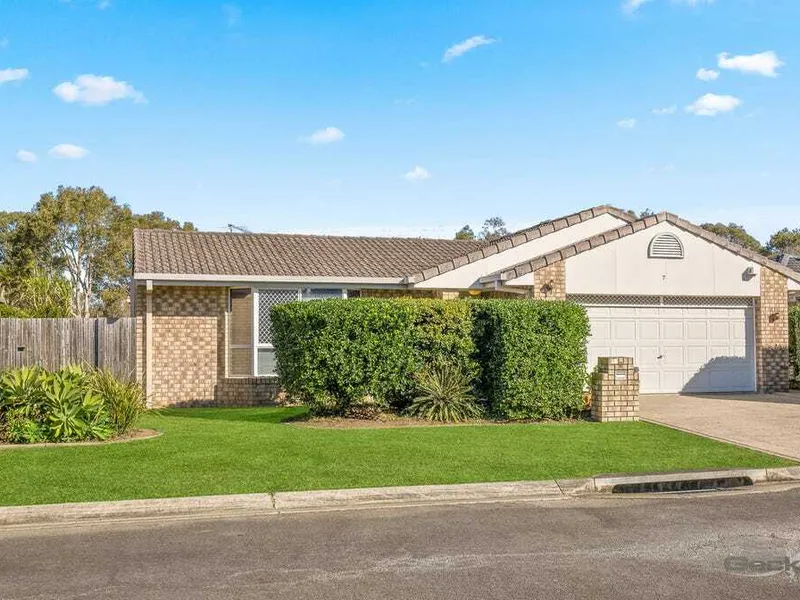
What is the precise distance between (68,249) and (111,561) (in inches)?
1474

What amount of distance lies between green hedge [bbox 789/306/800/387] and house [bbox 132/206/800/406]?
72 centimetres

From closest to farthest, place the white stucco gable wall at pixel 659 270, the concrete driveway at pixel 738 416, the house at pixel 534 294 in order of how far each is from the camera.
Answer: the concrete driveway at pixel 738 416, the house at pixel 534 294, the white stucco gable wall at pixel 659 270

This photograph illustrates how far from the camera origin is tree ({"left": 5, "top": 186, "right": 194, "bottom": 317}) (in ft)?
129

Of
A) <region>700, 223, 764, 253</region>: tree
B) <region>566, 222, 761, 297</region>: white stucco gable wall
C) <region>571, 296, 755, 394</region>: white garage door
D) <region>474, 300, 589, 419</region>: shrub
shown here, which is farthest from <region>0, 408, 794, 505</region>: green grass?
<region>700, 223, 764, 253</region>: tree

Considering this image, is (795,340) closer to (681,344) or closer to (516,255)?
(681,344)

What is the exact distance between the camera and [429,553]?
245 inches

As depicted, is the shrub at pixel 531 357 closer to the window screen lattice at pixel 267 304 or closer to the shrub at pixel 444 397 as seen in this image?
the shrub at pixel 444 397

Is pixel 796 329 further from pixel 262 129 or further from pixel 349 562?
pixel 349 562

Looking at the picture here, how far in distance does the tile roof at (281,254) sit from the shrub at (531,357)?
15.2ft

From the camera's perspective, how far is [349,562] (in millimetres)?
5988

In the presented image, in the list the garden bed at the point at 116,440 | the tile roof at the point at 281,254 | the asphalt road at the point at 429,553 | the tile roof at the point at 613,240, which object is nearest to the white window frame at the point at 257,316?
the tile roof at the point at 281,254

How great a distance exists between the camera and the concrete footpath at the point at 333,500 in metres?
7.41

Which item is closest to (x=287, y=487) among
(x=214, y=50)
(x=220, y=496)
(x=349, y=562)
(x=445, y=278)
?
(x=220, y=496)

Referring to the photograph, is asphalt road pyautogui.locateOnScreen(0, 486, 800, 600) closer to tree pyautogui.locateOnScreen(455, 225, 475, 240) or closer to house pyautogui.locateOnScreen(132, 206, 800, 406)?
house pyautogui.locateOnScreen(132, 206, 800, 406)
